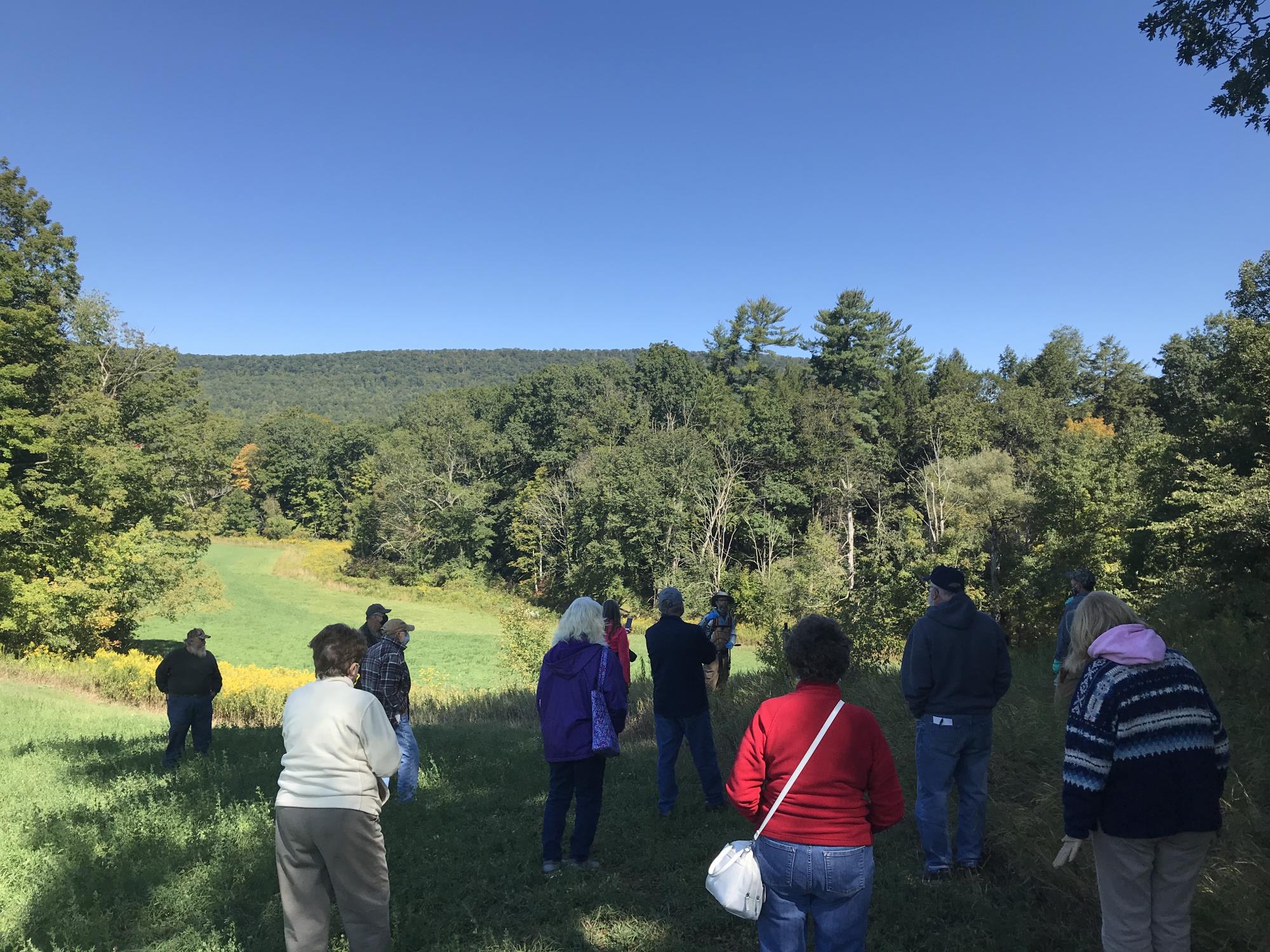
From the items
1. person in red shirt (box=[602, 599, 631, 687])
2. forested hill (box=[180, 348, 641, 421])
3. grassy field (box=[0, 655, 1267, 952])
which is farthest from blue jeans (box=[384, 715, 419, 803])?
forested hill (box=[180, 348, 641, 421])

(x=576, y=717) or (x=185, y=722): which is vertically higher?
(x=576, y=717)

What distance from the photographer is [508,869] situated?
524 cm

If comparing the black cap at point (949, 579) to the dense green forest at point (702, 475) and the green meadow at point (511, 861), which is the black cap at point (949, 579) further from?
the dense green forest at point (702, 475)

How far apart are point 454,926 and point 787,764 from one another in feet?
9.10

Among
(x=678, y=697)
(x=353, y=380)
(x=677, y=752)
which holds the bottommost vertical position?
(x=677, y=752)

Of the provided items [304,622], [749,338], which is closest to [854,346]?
[749,338]

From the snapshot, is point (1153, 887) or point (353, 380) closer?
point (1153, 887)

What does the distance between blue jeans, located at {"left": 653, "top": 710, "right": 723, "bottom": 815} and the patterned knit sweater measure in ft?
→ 11.4

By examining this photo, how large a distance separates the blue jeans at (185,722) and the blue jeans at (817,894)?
8.16m

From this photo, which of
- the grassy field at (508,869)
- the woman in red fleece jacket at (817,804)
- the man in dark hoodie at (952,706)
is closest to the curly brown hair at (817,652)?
the woman in red fleece jacket at (817,804)

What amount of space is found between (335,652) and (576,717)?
1.94 meters

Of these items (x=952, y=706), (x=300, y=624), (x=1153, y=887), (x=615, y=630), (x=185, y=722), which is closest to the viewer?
(x=1153, y=887)

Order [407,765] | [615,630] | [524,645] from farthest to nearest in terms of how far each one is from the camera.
A: [524,645] < [615,630] < [407,765]

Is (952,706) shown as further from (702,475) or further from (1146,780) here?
(702,475)
